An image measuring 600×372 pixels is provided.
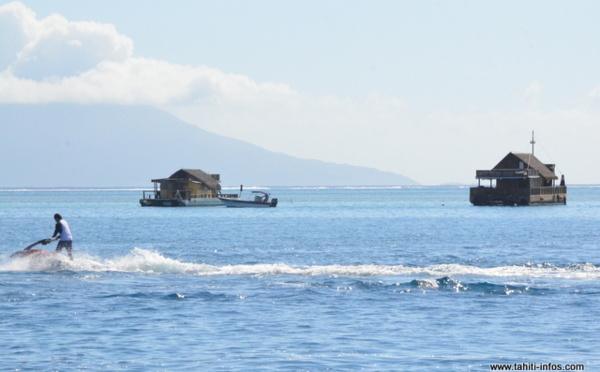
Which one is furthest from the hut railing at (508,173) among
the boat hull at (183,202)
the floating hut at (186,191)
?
the floating hut at (186,191)

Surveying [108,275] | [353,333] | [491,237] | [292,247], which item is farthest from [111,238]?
[353,333]

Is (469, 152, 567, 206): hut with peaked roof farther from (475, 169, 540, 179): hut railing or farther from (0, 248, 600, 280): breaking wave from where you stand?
(0, 248, 600, 280): breaking wave

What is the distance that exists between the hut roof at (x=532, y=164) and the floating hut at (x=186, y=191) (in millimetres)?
38523

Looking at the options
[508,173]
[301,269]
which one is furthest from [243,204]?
[301,269]

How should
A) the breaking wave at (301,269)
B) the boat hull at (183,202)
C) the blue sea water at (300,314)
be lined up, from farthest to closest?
the boat hull at (183,202) → the breaking wave at (301,269) → the blue sea water at (300,314)

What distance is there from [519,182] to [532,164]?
10.0ft

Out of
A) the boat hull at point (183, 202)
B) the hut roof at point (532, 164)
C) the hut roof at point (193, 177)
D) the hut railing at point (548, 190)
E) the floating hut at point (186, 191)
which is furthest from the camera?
the hut roof at point (193, 177)

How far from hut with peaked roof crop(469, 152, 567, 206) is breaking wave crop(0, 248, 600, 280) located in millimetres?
72928

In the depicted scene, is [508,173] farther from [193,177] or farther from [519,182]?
[193,177]

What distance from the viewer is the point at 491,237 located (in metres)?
53.7

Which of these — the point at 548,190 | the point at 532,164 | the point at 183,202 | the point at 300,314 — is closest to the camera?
the point at 300,314

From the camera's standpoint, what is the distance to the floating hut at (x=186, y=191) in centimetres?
11750

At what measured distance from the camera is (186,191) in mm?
118500

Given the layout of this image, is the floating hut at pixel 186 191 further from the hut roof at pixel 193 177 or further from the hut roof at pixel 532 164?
the hut roof at pixel 532 164
